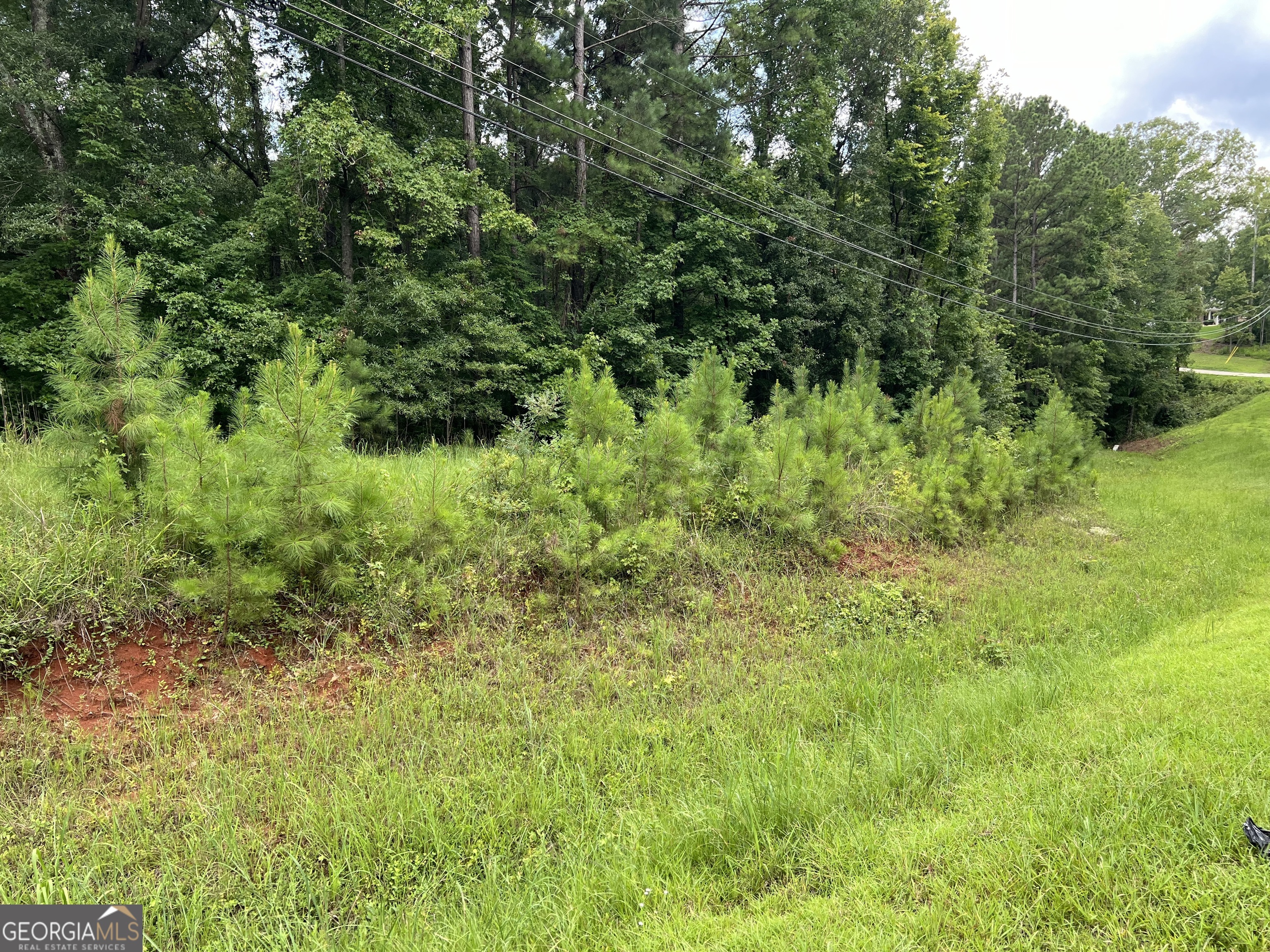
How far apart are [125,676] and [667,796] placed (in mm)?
3144

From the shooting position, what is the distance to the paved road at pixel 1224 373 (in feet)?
104

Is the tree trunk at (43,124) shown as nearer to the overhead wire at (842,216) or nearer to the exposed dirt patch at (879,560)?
the overhead wire at (842,216)

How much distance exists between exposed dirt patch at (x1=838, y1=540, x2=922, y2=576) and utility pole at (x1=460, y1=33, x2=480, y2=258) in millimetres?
11348

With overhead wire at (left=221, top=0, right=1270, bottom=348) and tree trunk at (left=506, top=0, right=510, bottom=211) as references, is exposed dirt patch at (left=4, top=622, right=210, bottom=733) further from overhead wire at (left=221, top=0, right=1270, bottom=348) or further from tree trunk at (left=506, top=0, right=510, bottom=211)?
tree trunk at (left=506, top=0, right=510, bottom=211)

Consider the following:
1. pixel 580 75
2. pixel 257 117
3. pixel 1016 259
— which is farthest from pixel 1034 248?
pixel 257 117

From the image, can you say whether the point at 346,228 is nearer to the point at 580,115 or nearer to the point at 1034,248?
the point at 580,115

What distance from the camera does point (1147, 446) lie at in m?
23.6

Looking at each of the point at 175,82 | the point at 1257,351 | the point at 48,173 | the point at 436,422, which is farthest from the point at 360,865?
the point at 1257,351

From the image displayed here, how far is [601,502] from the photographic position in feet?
15.2

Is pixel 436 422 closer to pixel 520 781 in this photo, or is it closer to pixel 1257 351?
pixel 520 781

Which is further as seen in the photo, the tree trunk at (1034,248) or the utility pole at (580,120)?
the tree trunk at (1034,248)

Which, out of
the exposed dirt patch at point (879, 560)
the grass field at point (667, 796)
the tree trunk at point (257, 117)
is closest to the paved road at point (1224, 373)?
the exposed dirt patch at point (879, 560)

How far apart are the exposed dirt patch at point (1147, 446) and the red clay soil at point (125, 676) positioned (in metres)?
30.7

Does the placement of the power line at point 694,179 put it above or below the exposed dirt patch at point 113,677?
above
